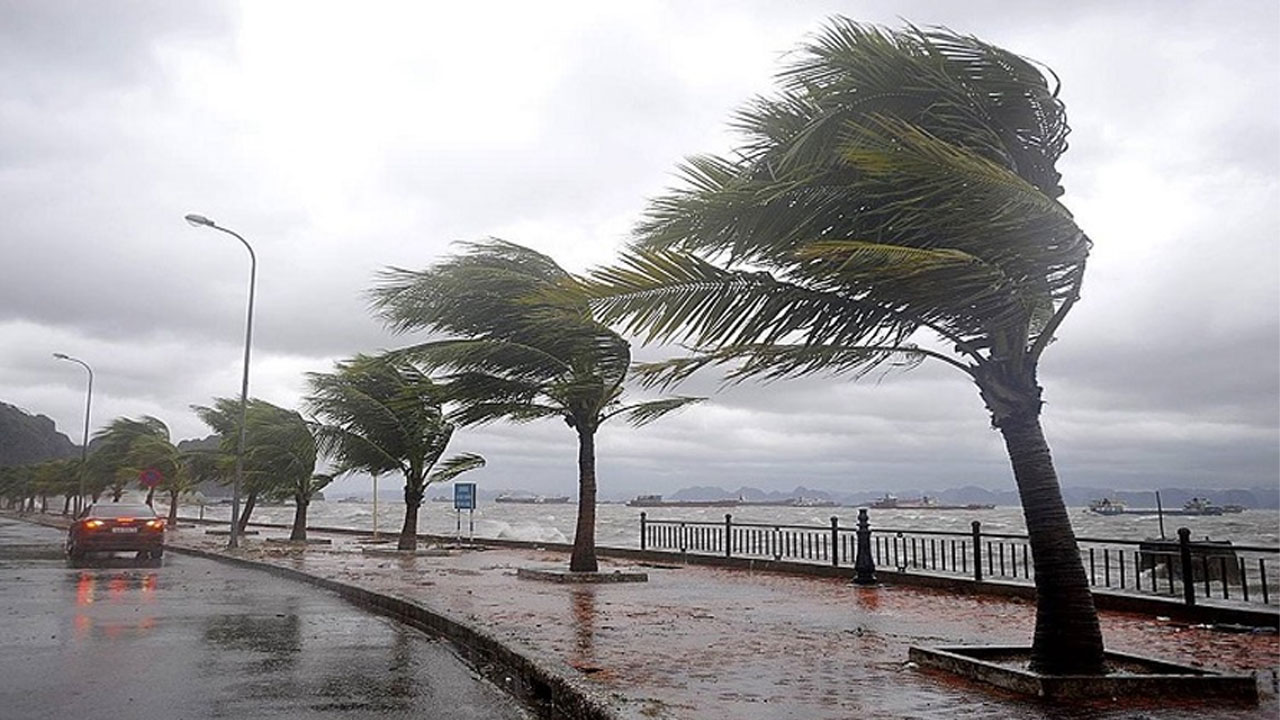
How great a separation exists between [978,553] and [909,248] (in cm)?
967

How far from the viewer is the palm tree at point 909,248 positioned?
7680 mm

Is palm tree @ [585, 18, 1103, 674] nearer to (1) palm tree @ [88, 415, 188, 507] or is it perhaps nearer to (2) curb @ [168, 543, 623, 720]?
(2) curb @ [168, 543, 623, 720]

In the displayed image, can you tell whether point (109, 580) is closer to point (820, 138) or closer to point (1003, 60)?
point (820, 138)

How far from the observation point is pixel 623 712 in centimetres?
648

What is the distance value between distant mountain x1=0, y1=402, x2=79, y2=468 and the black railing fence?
17219 centimetres

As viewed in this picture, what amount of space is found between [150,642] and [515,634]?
12.0ft

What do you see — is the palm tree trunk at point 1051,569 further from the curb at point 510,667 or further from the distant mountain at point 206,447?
the distant mountain at point 206,447

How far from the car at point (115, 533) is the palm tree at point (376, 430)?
5.05m

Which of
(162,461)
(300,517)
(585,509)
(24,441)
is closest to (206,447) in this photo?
(162,461)

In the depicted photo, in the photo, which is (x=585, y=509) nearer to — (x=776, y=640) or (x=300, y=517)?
(x=776, y=640)

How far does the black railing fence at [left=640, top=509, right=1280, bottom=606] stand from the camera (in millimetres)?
13320

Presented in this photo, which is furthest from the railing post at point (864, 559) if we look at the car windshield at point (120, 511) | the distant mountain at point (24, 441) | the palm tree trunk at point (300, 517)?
the distant mountain at point (24, 441)

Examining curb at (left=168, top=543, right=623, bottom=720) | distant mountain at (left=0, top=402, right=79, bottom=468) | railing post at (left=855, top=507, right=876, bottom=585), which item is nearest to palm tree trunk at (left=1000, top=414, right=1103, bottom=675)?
curb at (left=168, top=543, right=623, bottom=720)

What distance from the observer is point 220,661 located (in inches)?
363
